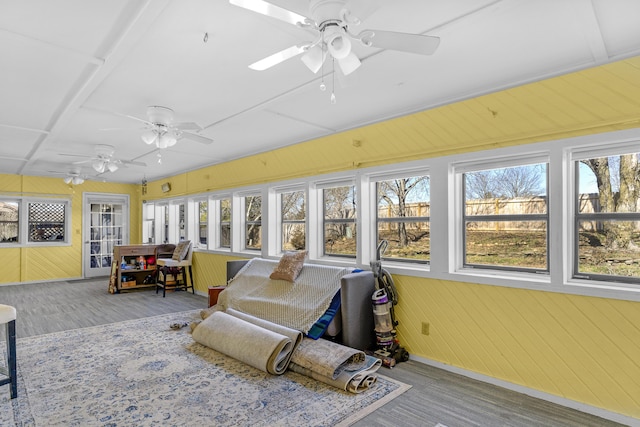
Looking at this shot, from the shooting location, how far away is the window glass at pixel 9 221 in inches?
310

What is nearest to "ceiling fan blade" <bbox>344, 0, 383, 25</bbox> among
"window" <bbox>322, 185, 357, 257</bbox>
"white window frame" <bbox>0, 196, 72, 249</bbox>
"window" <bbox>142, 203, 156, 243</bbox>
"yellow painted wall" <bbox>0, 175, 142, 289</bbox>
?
"window" <bbox>322, 185, 357, 257</bbox>

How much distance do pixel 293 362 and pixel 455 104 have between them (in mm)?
2820

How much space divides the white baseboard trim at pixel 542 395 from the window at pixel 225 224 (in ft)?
14.3

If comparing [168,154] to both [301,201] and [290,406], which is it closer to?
[301,201]

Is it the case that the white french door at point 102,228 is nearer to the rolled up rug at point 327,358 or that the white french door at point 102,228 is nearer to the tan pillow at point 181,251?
the tan pillow at point 181,251

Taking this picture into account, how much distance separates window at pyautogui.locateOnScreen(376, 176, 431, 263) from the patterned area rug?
1.43 metres

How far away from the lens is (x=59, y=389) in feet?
9.30

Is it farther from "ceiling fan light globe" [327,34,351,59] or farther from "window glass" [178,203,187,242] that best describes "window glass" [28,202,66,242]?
"ceiling fan light globe" [327,34,351,59]

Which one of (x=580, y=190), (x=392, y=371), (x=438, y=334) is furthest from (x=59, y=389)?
(x=580, y=190)

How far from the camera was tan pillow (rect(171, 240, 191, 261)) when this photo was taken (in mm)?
7066

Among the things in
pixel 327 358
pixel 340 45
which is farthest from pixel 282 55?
pixel 327 358

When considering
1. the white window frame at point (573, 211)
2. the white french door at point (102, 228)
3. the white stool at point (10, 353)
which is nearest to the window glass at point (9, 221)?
the white french door at point (102, 228)

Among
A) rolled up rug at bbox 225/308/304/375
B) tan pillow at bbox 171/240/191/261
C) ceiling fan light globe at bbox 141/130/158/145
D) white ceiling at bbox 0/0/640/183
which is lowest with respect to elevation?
rolled up rug at bbox 225/308/304/375

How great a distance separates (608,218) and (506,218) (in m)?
0.74
